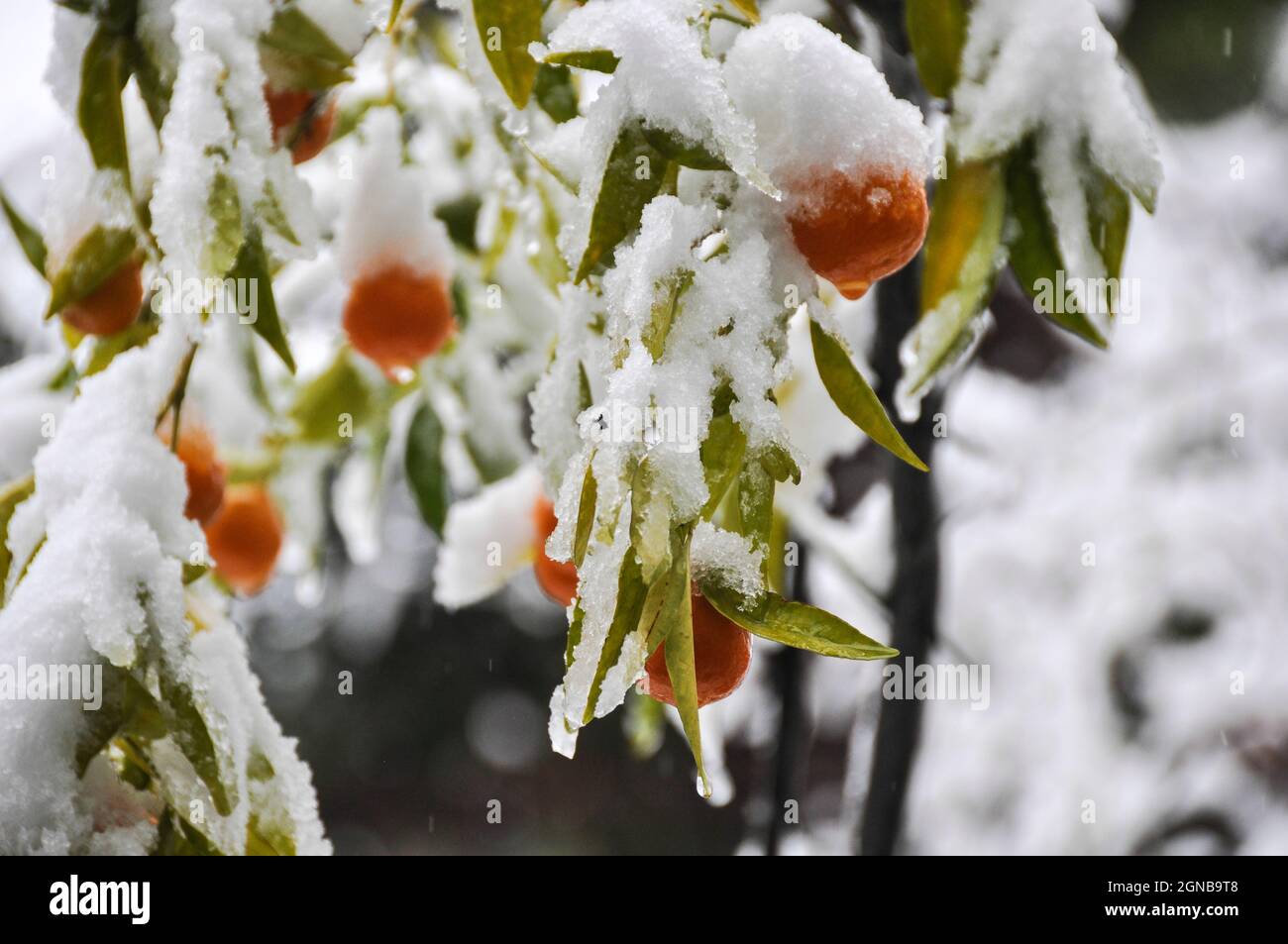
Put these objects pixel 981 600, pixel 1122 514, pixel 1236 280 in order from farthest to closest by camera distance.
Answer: pixel 981 600
pixel 1122 514
pixel 1236 280

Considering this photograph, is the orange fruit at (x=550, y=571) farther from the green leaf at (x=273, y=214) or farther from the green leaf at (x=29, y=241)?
the green leaf at (x=29, y=241)

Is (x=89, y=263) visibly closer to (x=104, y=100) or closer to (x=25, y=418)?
(x=104, y=100)

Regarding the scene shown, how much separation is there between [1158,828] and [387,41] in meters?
1.71

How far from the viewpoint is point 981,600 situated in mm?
2291

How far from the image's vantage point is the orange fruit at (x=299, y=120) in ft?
2.28

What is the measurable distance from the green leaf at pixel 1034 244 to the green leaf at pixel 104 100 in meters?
0.43

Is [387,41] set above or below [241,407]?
above

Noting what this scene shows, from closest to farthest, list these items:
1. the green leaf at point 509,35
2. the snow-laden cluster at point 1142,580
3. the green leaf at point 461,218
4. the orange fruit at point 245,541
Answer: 1. the green leaf at point 509,35
2. the orange fruit at point 245,541
3. the green leaf at point 461,218
4. the snow-laden cluster at point 1142,580

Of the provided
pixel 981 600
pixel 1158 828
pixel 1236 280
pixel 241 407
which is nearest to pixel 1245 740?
pixel 1158 828

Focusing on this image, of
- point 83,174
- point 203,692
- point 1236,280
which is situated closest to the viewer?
point 203,692

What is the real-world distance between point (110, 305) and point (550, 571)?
30 centimetres

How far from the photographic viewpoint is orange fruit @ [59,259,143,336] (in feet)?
2.25

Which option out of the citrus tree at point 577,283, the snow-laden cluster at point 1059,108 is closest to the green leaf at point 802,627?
the citrus tree at point 577,283
